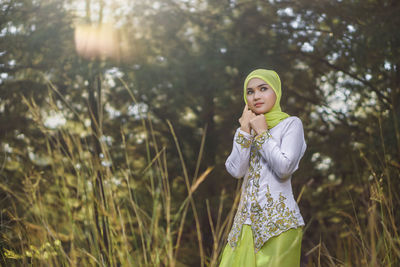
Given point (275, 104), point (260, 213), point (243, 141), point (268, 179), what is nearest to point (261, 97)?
point (275, 104)

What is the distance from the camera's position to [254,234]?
5.44 feet

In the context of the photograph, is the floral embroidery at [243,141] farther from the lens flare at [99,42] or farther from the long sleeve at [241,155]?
the lens flare at [99,42]

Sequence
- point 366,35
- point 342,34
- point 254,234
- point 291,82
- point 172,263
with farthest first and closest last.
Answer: point 291,82 → point 342,34 → point 366,35 → point 254,234 → point 172,263

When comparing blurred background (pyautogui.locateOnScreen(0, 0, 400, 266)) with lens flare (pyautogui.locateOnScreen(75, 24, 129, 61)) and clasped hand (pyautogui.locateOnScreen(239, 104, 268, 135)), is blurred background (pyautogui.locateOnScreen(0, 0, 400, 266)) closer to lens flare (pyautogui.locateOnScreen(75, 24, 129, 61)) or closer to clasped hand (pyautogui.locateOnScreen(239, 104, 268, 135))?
lens flare (pyautogui.locateOnScreen(75, 24, 129, 61))

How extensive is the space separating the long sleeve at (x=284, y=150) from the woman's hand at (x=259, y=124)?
0.13 ft

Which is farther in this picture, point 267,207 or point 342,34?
point 342,34

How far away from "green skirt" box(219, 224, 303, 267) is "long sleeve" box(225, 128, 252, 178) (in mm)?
251

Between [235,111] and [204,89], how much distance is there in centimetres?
67

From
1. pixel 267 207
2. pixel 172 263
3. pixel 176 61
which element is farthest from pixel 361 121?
pixel 172 263

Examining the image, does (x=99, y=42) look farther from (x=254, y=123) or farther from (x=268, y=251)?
(x=268, y=251)

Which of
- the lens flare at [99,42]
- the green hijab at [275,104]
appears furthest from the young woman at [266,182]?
the lens flare at [99,42]

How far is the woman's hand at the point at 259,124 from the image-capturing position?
68.7 inches

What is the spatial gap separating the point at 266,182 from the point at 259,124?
24cm

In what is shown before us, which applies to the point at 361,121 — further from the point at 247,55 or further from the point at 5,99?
the point at 5,99
